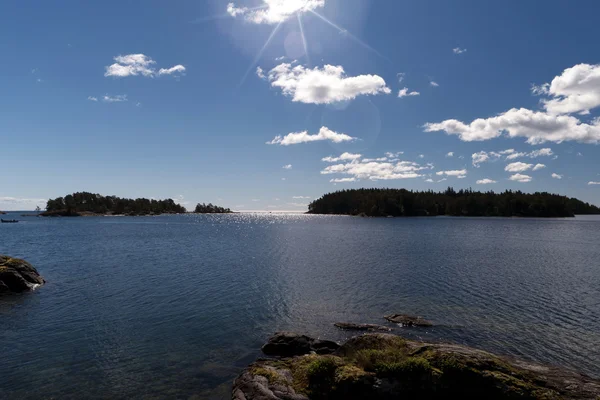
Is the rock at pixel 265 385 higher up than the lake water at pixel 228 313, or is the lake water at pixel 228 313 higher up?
the rock at pixel 265 385

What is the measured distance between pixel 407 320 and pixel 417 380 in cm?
1425

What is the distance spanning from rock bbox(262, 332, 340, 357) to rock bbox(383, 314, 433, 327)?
28.4 feet

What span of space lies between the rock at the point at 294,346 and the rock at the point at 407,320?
8.65m

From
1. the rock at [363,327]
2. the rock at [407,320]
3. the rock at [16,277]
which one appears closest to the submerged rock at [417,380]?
the rock at [363,327]

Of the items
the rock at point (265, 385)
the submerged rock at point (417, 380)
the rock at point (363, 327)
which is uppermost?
the submerged rock at point (417, 380)

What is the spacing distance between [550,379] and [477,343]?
8901 mm

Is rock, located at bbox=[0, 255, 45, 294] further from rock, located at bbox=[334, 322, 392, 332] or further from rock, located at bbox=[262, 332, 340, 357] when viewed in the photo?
rock, located at bbox=[334, 322, 392, 332]

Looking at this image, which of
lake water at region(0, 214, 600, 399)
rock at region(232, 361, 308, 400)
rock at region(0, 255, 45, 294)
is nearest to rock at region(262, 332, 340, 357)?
lake water at region(0, 214, 600, 399)

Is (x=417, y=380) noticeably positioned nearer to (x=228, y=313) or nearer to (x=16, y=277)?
(x=228, y=313)

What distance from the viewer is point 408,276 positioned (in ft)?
169

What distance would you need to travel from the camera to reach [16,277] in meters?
40.8

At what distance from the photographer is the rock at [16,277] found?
132 ft

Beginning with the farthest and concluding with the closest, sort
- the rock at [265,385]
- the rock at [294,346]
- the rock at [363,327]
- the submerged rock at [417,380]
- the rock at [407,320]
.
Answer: the rock at [407,320] < the rock at [363,327] < the rock at [294,346] < the rock at [265,385] < the submerged rock at [417,380]

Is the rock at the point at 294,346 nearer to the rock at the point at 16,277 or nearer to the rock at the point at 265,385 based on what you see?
the rock at the point at 265,385
